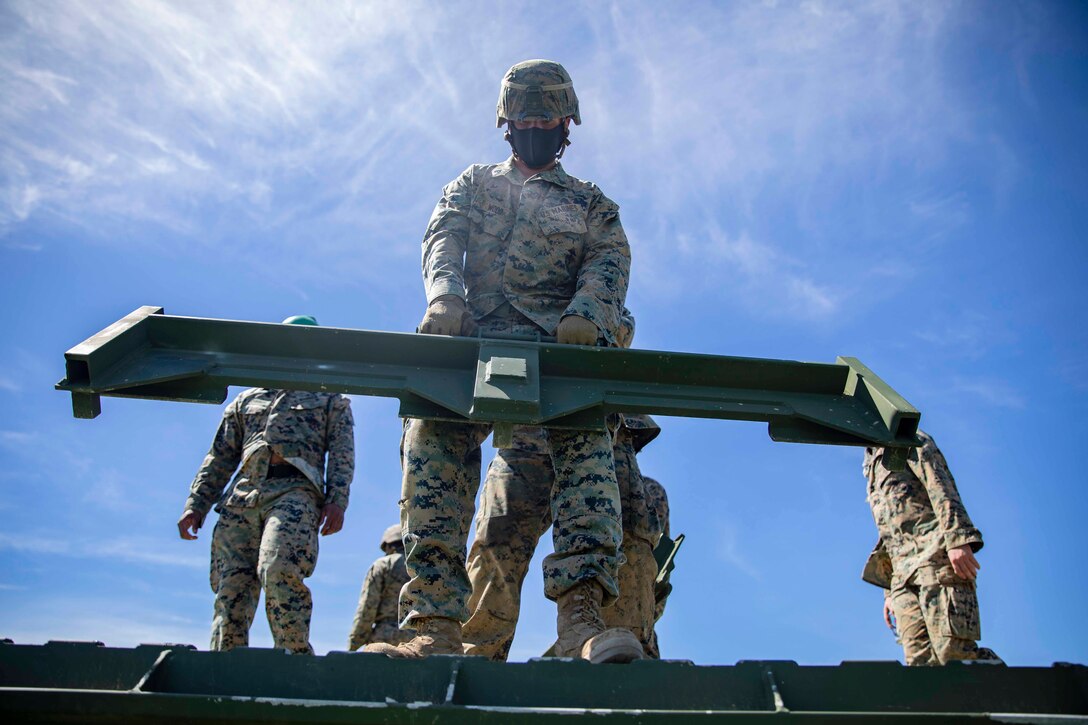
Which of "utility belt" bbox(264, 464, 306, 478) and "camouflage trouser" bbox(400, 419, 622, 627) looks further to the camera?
"utility belt" bbox(264, 464, 306, 478)

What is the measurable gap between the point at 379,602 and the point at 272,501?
2552mm

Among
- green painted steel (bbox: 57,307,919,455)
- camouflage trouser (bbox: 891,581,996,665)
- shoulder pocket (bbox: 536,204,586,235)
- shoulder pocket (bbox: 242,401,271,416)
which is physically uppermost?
shoulder pocket (bbox: 242,401,271,416)

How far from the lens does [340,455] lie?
286 inches

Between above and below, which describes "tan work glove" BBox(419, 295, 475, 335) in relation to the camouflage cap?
below

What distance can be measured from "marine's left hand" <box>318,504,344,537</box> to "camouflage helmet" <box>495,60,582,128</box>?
3.36 metres

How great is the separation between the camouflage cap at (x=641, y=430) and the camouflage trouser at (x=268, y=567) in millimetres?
2373

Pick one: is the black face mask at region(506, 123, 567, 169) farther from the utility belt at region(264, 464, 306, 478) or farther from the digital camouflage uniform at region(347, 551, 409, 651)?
the digital camouflage uniform at region(347, 551, 409, 651)

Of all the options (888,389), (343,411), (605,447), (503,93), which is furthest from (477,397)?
(343,411)

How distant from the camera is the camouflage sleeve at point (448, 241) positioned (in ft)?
14.3

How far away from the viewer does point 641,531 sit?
5336mm

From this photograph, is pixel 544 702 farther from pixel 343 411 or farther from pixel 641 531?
pixel 343 411

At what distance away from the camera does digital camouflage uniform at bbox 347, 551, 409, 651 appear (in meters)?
8.94

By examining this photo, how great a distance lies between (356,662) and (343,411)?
498 centimetres

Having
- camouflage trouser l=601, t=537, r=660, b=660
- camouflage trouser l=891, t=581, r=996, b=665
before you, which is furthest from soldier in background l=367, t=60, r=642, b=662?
camouflage trouser l=891, t=581, r=996, b=665
